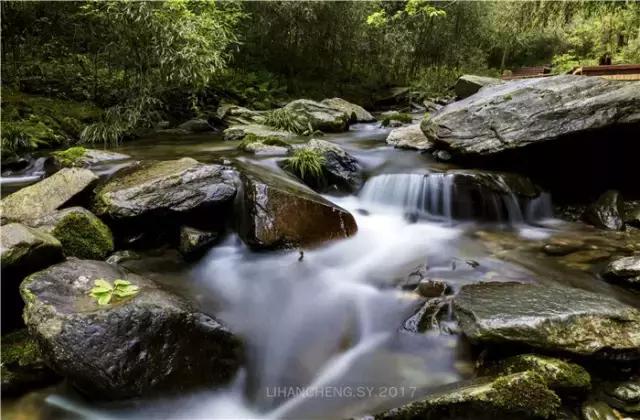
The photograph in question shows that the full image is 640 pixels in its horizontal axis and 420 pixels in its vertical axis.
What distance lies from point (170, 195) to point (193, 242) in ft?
1.89

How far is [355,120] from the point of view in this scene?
1249cm

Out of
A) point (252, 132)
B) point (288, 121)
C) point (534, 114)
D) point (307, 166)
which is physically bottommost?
point (307, 166)

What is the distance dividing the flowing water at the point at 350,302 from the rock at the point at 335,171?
0.73 ft

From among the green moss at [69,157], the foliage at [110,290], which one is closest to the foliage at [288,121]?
the green moss at [69,157]

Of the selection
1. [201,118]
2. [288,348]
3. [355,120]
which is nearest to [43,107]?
[201,118]

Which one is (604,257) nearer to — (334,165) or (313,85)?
(334,165)

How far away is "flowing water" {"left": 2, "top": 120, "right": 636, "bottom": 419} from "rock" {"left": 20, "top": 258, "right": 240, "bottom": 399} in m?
0.14

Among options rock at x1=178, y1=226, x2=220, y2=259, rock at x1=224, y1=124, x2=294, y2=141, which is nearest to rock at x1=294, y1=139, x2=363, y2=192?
rock at x1=178, y1=226, x2=220, y2=259

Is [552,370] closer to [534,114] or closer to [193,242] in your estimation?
[193,242]

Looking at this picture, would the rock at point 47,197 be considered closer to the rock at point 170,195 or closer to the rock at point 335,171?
the rock at point 170,195

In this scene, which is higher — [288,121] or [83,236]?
[288,121]

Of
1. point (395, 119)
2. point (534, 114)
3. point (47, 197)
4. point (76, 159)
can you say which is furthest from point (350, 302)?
point (395, 119)

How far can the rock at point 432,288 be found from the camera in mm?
4016

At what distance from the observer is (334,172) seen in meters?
6.75
